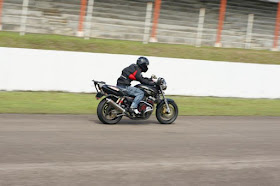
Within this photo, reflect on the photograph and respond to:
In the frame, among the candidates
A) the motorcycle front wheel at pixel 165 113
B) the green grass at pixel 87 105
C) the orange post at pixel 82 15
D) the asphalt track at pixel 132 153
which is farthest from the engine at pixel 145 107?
the orange post at pixel 82 15

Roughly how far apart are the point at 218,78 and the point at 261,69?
1863mm

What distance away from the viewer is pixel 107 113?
10.6 m

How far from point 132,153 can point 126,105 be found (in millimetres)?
3294

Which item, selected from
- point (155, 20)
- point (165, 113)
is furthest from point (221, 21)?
point (165, 113)

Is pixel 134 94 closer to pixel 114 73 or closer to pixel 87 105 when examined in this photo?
pixel 87 105

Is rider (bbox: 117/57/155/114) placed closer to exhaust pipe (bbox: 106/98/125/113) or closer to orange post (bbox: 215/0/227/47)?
exhaust pipe (bbox: 106/98/125/113)

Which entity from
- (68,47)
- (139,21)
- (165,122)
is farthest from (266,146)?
(139,21)

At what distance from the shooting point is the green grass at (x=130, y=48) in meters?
18.4

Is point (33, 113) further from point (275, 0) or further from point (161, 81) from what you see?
point (275, 0)

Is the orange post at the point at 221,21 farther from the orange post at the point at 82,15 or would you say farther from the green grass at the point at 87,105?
the orange post at the point at 82,15

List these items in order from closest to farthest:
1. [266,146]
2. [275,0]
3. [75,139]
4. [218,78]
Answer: [75,139] < [266,146] < [218,78] < [275,0]

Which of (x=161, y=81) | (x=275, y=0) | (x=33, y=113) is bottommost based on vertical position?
(x=33, y=113)

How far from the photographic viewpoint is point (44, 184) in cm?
564

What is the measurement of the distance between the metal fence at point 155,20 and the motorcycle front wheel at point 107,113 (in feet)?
33.7
